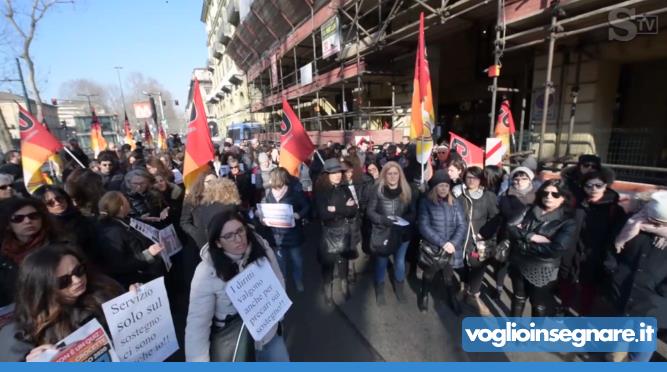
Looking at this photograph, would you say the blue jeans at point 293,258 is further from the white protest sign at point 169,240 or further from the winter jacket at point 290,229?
the white protest sign at point 169,240

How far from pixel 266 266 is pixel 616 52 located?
8.22 m

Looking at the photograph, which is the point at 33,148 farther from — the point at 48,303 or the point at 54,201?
the point at 48,303

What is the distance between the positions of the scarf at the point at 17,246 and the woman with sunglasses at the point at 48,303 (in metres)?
0.89

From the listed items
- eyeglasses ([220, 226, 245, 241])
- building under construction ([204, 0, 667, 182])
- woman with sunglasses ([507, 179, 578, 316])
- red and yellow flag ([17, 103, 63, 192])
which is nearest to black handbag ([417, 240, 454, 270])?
woman with sunglasses ([507, 179, 578, 316])

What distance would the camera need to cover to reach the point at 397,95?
12148 millimetres

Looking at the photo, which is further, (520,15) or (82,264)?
(520,15)

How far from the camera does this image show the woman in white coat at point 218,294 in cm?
174

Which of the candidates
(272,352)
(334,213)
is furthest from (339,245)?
(272,352)

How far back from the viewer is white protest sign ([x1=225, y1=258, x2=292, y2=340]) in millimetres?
1763

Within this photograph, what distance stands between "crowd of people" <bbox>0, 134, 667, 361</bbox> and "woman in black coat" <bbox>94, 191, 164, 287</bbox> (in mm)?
10

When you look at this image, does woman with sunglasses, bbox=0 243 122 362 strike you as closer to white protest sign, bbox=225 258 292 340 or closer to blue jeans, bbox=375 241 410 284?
white protest sign, bbox=225 258 292 340

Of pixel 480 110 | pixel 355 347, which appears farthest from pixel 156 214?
pixel 480 110

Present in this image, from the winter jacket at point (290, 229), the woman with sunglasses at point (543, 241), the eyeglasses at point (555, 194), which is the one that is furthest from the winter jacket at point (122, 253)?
the eyeglasses at point (555, 194)

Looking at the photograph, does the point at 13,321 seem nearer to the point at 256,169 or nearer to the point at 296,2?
the point at 256,169
